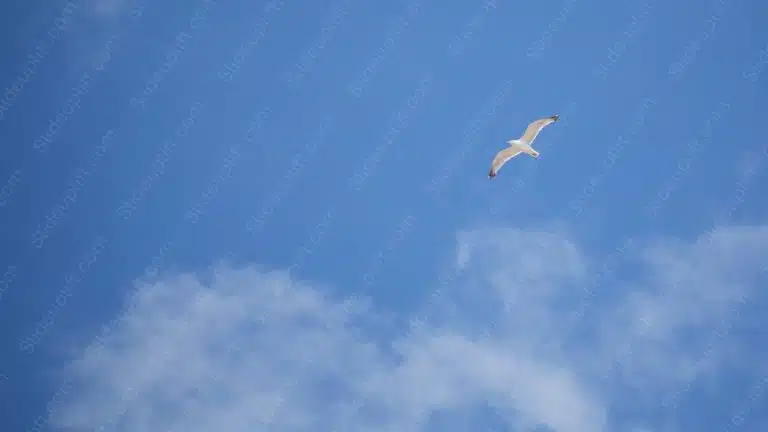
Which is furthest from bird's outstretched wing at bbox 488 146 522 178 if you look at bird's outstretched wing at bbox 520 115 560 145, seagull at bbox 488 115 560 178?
bird's outstretched wing at bbox 520 115 560 145

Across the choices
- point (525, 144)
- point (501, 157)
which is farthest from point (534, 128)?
point (501, 157)

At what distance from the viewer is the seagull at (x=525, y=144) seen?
2680cm

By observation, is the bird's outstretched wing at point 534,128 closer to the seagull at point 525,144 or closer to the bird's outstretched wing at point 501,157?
the seagull at point 525,144

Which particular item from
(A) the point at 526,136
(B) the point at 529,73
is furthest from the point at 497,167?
(B) the point at 529,73

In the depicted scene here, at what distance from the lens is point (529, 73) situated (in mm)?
117312

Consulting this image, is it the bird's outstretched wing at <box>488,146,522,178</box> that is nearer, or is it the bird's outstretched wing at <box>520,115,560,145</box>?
the bird's outstretched wing at <box>520,115,560,145</box>

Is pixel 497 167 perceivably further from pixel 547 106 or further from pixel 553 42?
pixel 553 42

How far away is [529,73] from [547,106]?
10839 millimetres

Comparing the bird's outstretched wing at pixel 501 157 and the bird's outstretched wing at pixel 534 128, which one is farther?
the bird's outstretched wing at pixel 501 157

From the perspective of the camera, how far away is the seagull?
26.8 meters

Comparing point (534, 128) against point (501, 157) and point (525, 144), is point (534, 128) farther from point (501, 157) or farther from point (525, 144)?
point (501, 157)

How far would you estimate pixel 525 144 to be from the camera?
27.4 m

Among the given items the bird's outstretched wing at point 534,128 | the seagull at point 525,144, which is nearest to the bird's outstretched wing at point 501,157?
the seagull at point 525,144

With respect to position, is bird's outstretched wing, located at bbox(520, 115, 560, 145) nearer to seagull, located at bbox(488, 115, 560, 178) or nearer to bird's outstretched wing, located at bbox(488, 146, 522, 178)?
seagull, located at bbox(488, 115, 560, 178)
